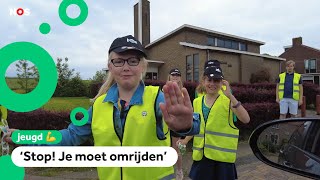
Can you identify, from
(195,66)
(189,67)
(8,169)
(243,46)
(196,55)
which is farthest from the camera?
(243,46)

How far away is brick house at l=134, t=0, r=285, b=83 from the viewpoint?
82.2 ft

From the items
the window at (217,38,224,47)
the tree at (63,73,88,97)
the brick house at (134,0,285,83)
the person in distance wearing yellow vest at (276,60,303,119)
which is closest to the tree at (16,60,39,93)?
the tree at (63,73,88,97)

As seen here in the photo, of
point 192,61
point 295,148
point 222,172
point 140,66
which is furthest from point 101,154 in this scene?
point 192,61

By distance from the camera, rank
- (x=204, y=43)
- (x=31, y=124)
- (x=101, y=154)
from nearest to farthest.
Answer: (x=101, y=154), (x=31, y=124), (x=204, y=43)

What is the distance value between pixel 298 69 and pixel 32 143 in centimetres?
4831

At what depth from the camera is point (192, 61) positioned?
25484 millimetres

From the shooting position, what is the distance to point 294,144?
166 centimetres

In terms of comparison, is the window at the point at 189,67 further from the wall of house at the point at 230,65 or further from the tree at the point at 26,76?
the tree at the point at 26,76

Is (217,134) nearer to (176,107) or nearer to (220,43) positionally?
(176,107)

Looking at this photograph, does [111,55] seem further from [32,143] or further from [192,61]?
[192,61]

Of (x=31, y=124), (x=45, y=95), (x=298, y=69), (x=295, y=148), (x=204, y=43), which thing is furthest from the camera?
(x=298, y=69)

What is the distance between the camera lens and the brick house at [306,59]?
42881 mm

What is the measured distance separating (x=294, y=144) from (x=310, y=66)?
46.9 metres

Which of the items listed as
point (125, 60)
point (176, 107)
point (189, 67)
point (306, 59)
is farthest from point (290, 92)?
point (306, 59)
